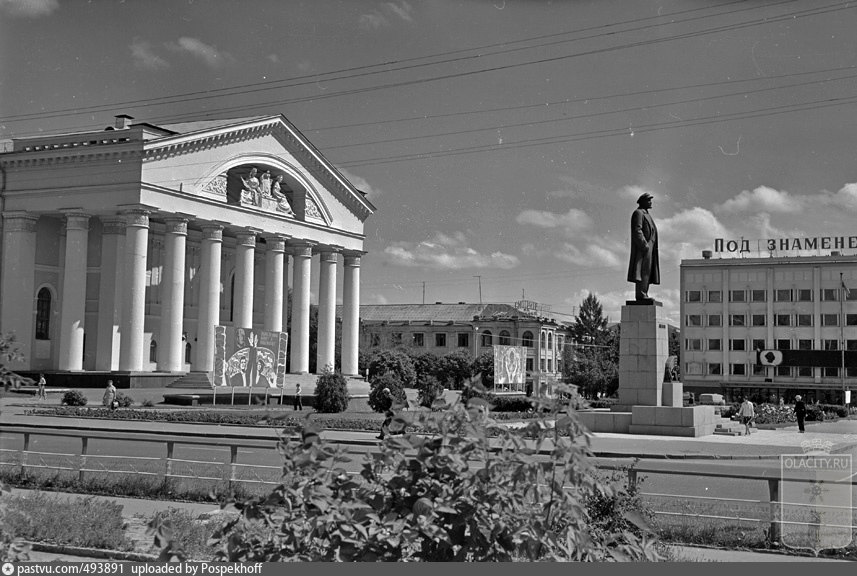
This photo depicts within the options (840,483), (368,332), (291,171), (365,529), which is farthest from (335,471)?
(368,332)

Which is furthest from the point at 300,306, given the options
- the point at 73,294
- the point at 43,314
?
the point at 43,314

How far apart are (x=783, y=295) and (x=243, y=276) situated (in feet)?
172

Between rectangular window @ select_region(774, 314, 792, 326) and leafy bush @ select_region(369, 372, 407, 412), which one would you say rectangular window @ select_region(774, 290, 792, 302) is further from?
leafy bush @ select_region(369, 372, 407, 412)

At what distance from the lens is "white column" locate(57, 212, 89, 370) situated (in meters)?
47.0

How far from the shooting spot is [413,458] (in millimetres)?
4195

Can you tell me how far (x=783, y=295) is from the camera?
7850 centimetres

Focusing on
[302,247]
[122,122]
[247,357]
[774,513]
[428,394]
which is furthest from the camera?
[302,247]

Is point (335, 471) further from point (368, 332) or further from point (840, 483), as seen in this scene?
point (368, 332)

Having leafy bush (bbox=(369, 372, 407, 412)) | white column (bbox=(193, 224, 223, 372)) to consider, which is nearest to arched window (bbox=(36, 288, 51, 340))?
white column (bbox=(193, 224, 223, 372))

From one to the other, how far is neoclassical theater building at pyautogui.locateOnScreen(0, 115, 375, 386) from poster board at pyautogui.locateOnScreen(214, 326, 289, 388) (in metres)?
12.2

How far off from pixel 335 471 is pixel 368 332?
311ft

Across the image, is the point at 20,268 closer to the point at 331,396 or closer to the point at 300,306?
the point at 300,306

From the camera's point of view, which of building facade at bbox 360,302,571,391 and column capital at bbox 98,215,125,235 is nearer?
column capital at bbox 98,215,125,235

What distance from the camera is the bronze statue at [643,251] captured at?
81.1ft
